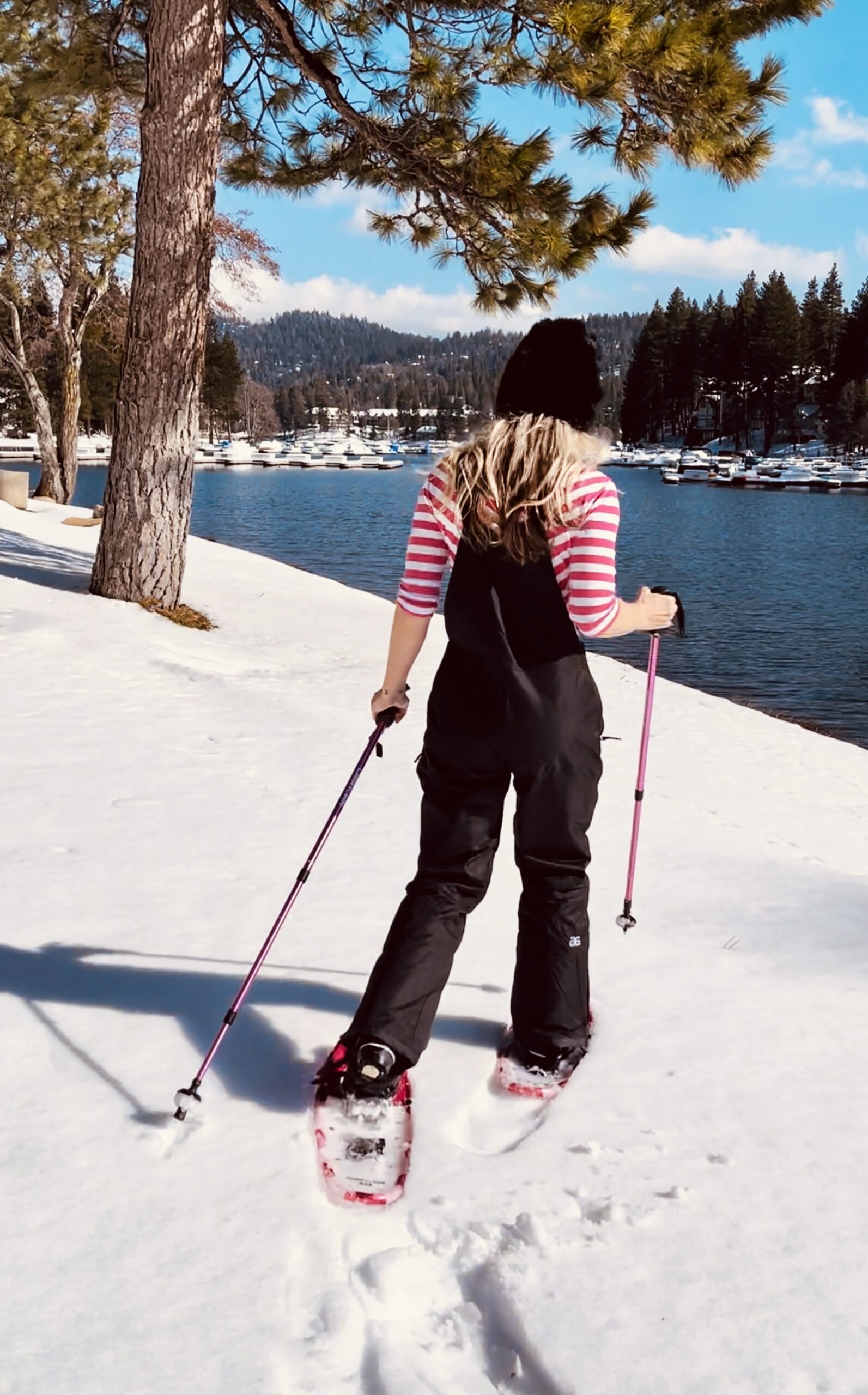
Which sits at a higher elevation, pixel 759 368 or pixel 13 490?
pixel 759 368

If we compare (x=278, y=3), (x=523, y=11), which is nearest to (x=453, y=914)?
(x=523, y=11)

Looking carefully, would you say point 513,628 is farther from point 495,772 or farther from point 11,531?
point 11,531

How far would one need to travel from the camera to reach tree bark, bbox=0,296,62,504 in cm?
2336

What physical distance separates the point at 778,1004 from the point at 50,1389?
2335 millimetres

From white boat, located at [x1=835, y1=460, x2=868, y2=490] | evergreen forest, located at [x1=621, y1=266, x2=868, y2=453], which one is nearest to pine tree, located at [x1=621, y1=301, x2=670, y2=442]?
evergreen forest, located at [x1=621, y1=266, x2=868, y2=453]

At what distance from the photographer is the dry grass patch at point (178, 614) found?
9.33 m

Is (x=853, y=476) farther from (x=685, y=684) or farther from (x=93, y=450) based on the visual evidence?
(x=685, y=684)

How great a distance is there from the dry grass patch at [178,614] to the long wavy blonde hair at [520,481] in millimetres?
6992

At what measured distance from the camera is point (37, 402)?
23375mm

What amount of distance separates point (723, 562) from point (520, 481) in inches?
1241

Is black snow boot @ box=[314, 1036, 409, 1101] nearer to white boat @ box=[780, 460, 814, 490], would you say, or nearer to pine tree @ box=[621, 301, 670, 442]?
white boat @ box=[780, 460, 814, 490]

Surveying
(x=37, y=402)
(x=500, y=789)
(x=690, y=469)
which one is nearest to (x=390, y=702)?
(x=500, y=789)

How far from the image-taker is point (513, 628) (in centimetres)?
264

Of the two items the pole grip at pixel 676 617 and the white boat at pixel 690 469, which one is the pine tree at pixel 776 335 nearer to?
the white boat at pixel 690 469
